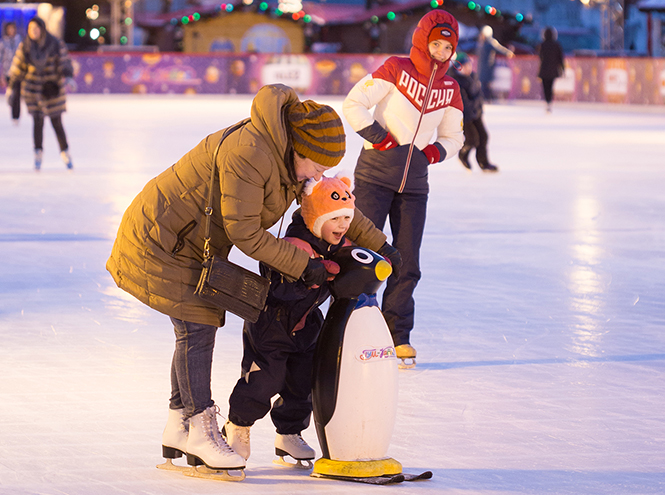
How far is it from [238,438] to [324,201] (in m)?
0.72

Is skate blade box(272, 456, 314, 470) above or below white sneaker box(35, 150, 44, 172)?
above

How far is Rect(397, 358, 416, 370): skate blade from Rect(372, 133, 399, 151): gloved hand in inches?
33.4

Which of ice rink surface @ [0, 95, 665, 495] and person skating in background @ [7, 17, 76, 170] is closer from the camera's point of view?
ice rink surface @ [0, 95, 665, 495]

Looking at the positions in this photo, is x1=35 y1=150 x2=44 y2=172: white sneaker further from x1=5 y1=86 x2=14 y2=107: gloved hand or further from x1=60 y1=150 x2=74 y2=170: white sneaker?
x1=5 y1=86 x2=14 y2=107: gloved hand

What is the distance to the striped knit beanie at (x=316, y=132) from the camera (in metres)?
2.79

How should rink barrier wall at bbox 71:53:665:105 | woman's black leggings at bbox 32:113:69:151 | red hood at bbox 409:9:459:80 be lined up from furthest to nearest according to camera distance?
rink barrier wall at bbox 71:53:665:105 → woman's black leggings at bbox 32:113:69:151 → red hood at bbox 409:9:459:80

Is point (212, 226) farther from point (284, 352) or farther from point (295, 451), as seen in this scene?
point (295, 451)

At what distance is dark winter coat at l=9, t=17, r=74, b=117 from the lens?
11.0 meters

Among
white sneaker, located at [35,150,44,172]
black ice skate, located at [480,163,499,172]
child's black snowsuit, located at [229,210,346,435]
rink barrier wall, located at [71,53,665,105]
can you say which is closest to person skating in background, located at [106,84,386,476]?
child's black snowsuit, located at [229,210,346,435]

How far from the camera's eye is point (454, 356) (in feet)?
14.8

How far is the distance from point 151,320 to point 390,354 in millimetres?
2278

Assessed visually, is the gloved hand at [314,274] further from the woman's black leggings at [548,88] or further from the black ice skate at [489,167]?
the woman's black leggings at [548,88]

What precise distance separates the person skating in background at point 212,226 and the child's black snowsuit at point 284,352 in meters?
0.10

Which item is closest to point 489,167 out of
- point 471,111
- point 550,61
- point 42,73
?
point 471,111
